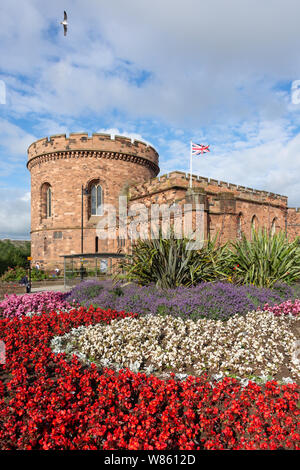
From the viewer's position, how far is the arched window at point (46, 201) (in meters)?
25.9

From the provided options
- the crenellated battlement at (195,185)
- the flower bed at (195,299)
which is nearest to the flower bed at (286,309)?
the flower bed at (195,299)

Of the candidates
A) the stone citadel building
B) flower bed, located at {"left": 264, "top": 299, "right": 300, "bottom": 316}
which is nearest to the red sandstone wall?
the stone citadel building

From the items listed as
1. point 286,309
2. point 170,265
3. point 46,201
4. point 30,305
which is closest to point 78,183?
point 46,201

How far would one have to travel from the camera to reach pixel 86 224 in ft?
80.7

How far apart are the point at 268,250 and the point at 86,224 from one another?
18.1 metres

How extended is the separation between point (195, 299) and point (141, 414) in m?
3.71

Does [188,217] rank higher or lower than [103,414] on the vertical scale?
higher

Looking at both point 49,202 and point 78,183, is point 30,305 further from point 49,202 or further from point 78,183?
point 49,202

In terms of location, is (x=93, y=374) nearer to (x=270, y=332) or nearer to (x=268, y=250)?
(x=270, y=332)

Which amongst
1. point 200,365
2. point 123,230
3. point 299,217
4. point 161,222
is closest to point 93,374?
point 200,365

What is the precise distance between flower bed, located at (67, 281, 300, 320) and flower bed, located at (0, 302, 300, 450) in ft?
8.58

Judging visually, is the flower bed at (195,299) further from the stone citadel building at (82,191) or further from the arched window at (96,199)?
the arched window at (96,199)

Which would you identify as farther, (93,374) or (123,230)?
(123,230)

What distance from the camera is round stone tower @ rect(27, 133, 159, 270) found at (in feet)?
79.5
